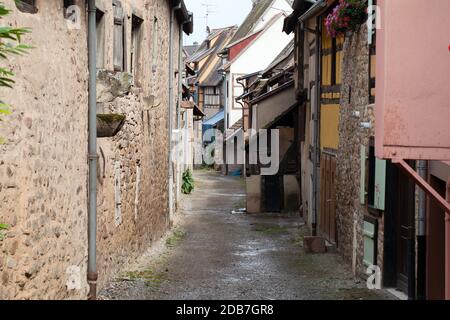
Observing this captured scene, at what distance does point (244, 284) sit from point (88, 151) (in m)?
3.76

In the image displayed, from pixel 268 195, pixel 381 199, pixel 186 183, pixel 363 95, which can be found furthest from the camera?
pixel 186 183

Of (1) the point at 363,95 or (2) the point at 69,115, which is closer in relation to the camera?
(2) the point at 69,115

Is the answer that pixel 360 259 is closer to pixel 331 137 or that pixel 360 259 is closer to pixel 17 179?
pixel 331 137

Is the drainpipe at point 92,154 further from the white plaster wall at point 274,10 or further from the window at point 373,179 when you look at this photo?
the white plaster wall at point 274,10

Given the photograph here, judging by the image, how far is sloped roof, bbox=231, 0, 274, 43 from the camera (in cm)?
4210

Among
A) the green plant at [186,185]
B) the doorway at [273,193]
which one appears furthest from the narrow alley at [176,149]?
the green plant at [186,185]

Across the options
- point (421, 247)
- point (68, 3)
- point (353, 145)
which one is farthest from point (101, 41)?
point (421, 247)

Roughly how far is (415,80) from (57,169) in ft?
11.5

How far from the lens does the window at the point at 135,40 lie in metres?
13.2

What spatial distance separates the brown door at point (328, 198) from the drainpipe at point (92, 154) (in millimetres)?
6449

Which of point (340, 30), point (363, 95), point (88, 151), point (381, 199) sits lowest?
point (381, 199)

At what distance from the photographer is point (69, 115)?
26.2 ft

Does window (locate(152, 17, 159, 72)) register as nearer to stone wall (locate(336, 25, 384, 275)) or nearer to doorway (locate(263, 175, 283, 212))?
stone wall (locate(336, 25, 384, 275))
